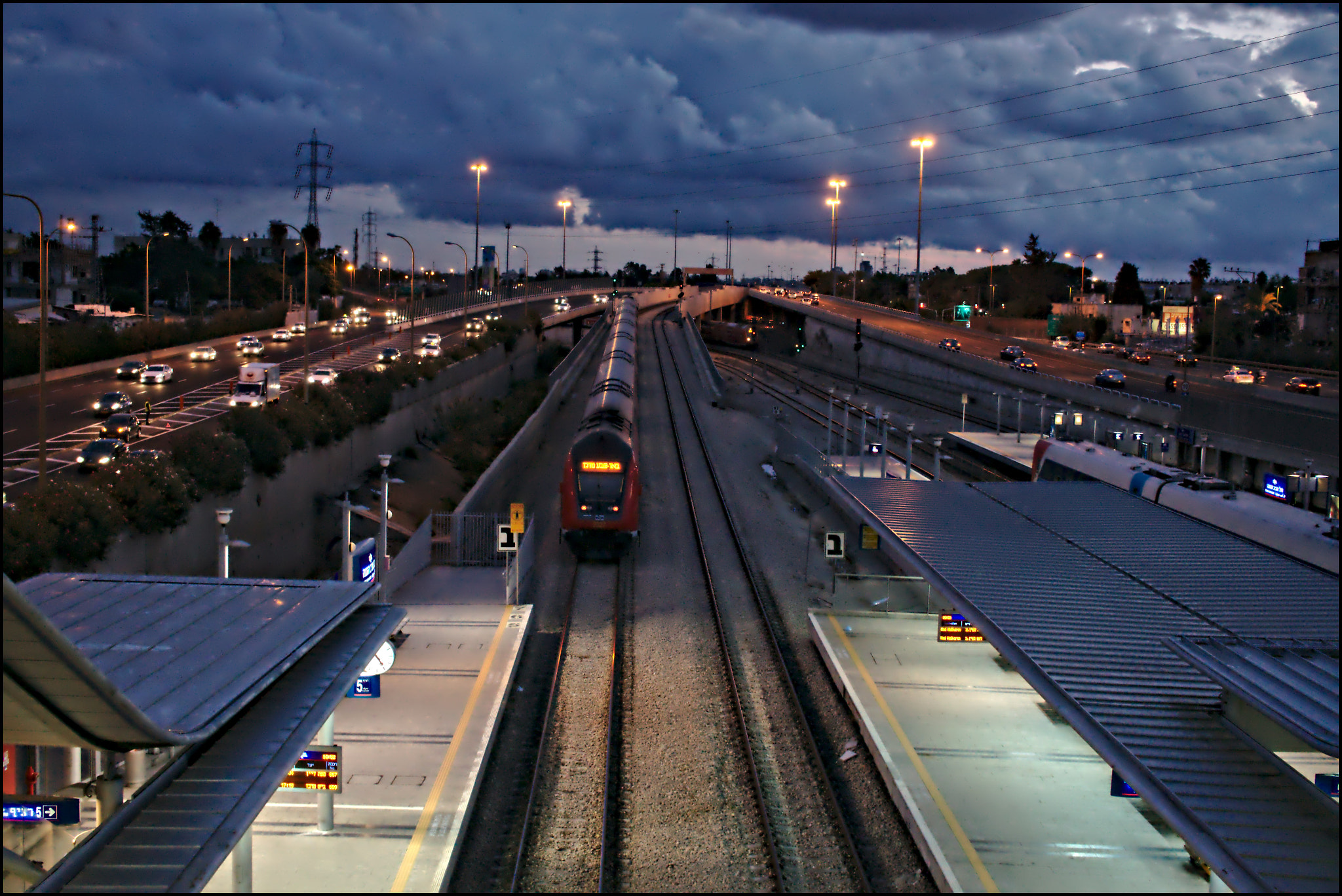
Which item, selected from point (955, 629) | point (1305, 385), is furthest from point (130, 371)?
point (1305, 385)

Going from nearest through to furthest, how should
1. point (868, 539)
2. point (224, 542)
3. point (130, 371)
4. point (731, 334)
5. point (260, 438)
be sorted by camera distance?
1. point (224, 542)
2. point (868, 539)
3. point (260, 438)
4. point (130, 371)
5. point (731, 334)

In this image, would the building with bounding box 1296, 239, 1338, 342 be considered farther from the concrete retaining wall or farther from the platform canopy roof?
the concrete retaining wall

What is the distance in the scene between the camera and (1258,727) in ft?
32.1

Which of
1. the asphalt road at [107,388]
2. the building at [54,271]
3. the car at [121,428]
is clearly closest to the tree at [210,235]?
the building at [54,271]

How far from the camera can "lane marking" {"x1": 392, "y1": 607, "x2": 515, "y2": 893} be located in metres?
11.5

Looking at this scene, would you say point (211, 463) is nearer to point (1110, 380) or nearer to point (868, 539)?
point (868, 539)

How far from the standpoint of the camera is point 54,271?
83438 mm

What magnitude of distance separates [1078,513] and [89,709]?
1912 cm

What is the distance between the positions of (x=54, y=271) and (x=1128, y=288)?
109126 mm

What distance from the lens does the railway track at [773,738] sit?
39.9ft

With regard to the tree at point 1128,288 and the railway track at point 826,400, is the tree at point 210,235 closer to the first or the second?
the railway track at point 826,400

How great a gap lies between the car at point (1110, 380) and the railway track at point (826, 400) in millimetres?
5834

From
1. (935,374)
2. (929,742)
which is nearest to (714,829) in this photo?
(929,742)

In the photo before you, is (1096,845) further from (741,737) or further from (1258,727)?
(741,737)
